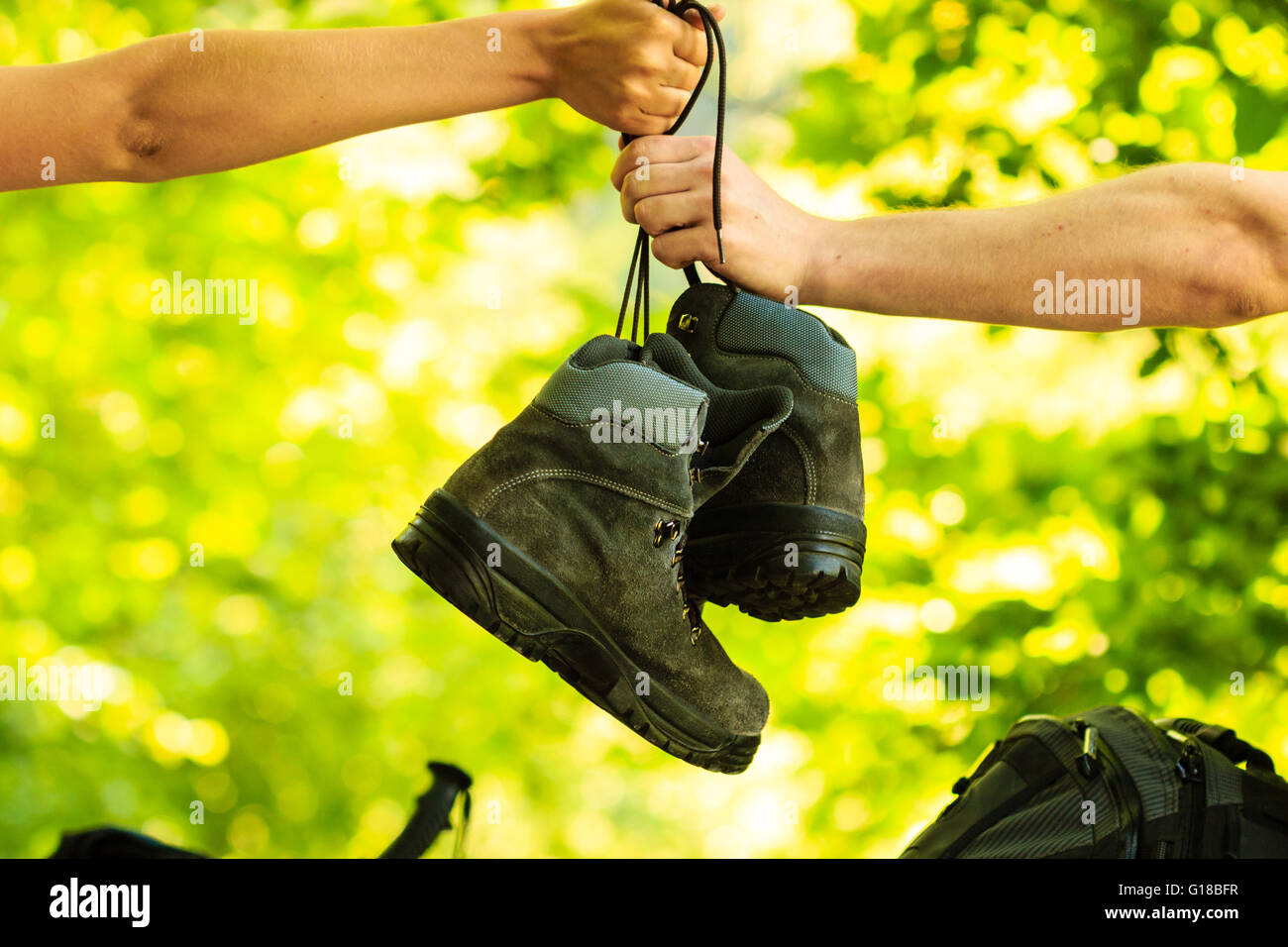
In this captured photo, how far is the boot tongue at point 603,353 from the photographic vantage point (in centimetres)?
138

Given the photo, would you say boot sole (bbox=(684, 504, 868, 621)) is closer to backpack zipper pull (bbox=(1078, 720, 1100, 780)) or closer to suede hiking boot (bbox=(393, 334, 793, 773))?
suede hiking boot (bbox=(393, 334, 793, 773))

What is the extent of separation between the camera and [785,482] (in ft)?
4.82

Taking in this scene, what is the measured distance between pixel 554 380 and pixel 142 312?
2.55 metres

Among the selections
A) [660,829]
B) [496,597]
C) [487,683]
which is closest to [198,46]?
[496,597]

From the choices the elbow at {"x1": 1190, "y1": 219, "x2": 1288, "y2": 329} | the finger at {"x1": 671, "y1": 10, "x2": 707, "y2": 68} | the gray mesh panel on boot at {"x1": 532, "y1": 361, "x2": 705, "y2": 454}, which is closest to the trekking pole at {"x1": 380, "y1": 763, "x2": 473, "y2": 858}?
the gray mesh panel on boot at {"x1": 532, "y1": 361, "x2": 705, "y2": 454}

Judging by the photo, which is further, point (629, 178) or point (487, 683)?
point (487, 683)

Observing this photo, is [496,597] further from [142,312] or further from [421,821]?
[142,312]

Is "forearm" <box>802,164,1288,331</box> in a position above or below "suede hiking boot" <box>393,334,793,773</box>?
above

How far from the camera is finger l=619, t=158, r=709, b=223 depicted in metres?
1.53

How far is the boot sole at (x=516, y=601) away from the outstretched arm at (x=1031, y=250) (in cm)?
52

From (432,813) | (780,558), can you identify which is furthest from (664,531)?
(432,813)

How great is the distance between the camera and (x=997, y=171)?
10.2ft

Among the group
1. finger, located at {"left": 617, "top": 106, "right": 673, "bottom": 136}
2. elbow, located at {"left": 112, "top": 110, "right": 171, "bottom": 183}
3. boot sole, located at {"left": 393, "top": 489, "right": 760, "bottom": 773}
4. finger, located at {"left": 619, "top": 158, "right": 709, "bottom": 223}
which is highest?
finger, located at {"left": 617, "top": 106, "right": 673, "bottom": 136}

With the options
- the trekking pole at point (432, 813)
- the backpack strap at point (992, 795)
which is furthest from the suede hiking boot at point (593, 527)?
the backpack strap at point (992, 795)
